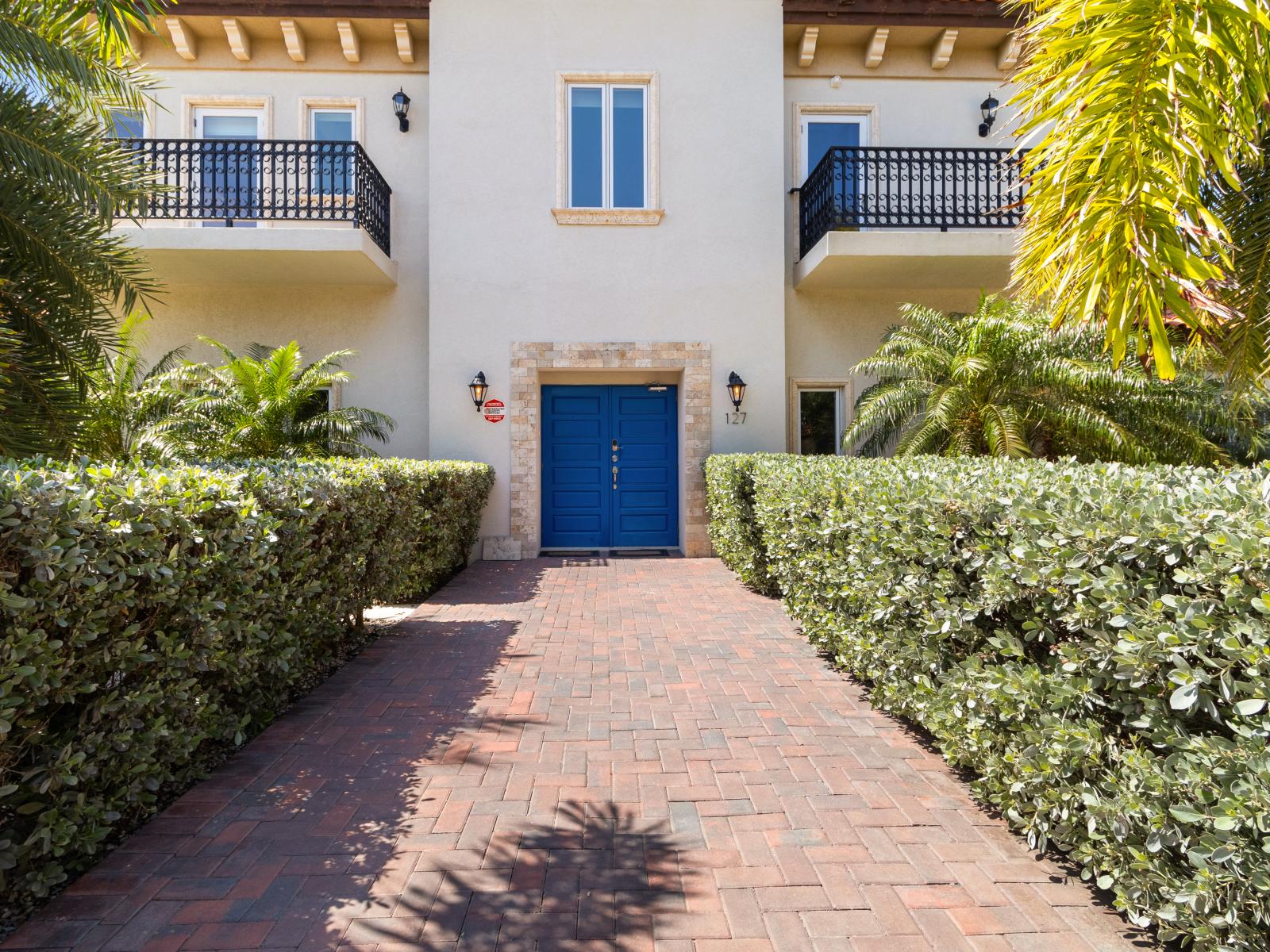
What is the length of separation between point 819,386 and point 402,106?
25.9 ft

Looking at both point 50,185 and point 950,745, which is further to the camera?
point 50,185

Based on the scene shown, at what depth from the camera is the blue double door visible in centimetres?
1096

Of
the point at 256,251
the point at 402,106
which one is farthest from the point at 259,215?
the point at 402,106

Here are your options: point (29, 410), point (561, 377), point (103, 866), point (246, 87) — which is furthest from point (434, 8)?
point (103, 866)

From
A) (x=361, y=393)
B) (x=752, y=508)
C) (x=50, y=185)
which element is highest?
(x=50, y=185)

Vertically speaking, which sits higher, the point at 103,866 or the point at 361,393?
the point at 361,393

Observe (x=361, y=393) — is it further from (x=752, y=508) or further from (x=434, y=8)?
(x=752, y=508)

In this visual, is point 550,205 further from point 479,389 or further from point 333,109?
point 333,109

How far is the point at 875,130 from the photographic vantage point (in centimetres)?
1107

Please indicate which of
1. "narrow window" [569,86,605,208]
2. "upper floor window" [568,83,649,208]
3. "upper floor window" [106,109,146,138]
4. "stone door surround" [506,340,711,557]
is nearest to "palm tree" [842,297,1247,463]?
"stone door surround" [506,340,711,557]

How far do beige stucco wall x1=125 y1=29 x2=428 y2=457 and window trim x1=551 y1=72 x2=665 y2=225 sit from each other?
2.27 metres

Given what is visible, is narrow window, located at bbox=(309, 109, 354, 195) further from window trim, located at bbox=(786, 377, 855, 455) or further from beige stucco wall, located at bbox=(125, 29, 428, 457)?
window trim, located at bbox=(786, 377, 855, 455)

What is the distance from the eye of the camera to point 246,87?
1077 centimetres

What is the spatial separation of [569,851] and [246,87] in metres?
12.5
